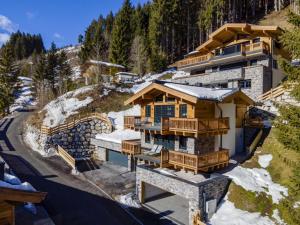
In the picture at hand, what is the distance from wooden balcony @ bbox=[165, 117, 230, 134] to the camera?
49.2 ft

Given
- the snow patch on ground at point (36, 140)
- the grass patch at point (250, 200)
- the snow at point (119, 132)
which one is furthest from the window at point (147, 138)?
the snow patch on ground at point (36, 140)

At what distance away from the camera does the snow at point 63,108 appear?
30656 mm

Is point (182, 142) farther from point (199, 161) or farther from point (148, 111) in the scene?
point (148, 111)

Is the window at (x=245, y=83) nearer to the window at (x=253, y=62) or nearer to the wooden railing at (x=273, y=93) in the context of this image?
the window at (x=253, y=62)

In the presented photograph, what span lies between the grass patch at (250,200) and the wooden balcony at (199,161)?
1.86 metres

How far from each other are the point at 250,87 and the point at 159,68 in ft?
73.0

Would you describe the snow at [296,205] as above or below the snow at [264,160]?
below

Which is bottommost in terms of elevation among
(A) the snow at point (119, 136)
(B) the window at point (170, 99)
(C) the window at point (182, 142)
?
(A) the snow at point (119, 136)

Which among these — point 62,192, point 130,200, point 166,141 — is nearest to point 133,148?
point 166,141

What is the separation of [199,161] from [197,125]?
2.17 metres

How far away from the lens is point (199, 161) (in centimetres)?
1452

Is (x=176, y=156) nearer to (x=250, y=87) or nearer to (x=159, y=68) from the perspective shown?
(x=250, y=87)

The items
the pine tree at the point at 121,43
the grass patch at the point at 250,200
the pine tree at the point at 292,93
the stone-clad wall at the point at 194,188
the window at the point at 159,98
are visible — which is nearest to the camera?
the pine tree at the point at 292,93

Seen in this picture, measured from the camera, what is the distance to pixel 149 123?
19734 mm
